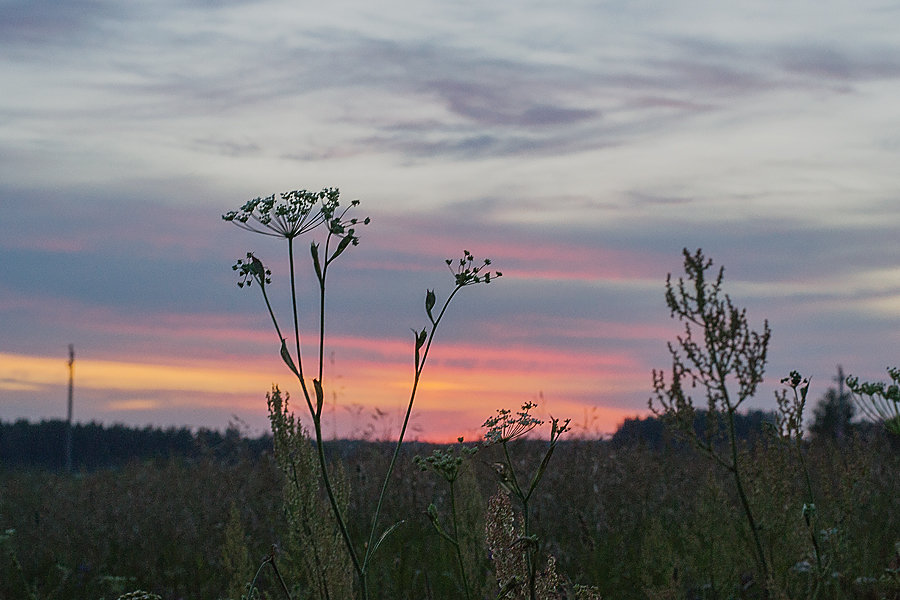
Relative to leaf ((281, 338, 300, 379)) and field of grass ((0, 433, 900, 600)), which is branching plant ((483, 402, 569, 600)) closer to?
leaf ((281, 338, 300, 379))

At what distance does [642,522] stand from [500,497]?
8711 mm

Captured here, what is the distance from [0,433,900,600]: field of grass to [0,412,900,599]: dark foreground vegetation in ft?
0.08

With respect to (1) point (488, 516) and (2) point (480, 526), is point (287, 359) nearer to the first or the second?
(1) point (488, 516)

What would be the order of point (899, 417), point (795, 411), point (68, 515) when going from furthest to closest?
point (68, 515) < point (795, 411) < point (899, 417)

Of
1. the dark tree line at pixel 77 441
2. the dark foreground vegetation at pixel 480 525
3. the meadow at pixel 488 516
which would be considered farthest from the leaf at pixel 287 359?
the dark tree line at pixel 77 441

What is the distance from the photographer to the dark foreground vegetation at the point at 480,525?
534 cm

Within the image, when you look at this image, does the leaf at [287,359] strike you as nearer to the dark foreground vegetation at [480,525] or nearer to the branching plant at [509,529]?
the branching plant at [509,529]

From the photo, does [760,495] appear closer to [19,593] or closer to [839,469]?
[839,469]

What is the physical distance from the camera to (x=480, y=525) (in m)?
5.43

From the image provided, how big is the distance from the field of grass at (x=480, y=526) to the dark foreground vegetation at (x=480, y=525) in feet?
0.08

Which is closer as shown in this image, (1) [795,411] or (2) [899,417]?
(2) [899,417]

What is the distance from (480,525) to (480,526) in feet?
0.04

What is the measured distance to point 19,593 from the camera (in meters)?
9.41

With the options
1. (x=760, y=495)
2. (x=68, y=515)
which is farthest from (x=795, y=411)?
(x=68, y=515)
